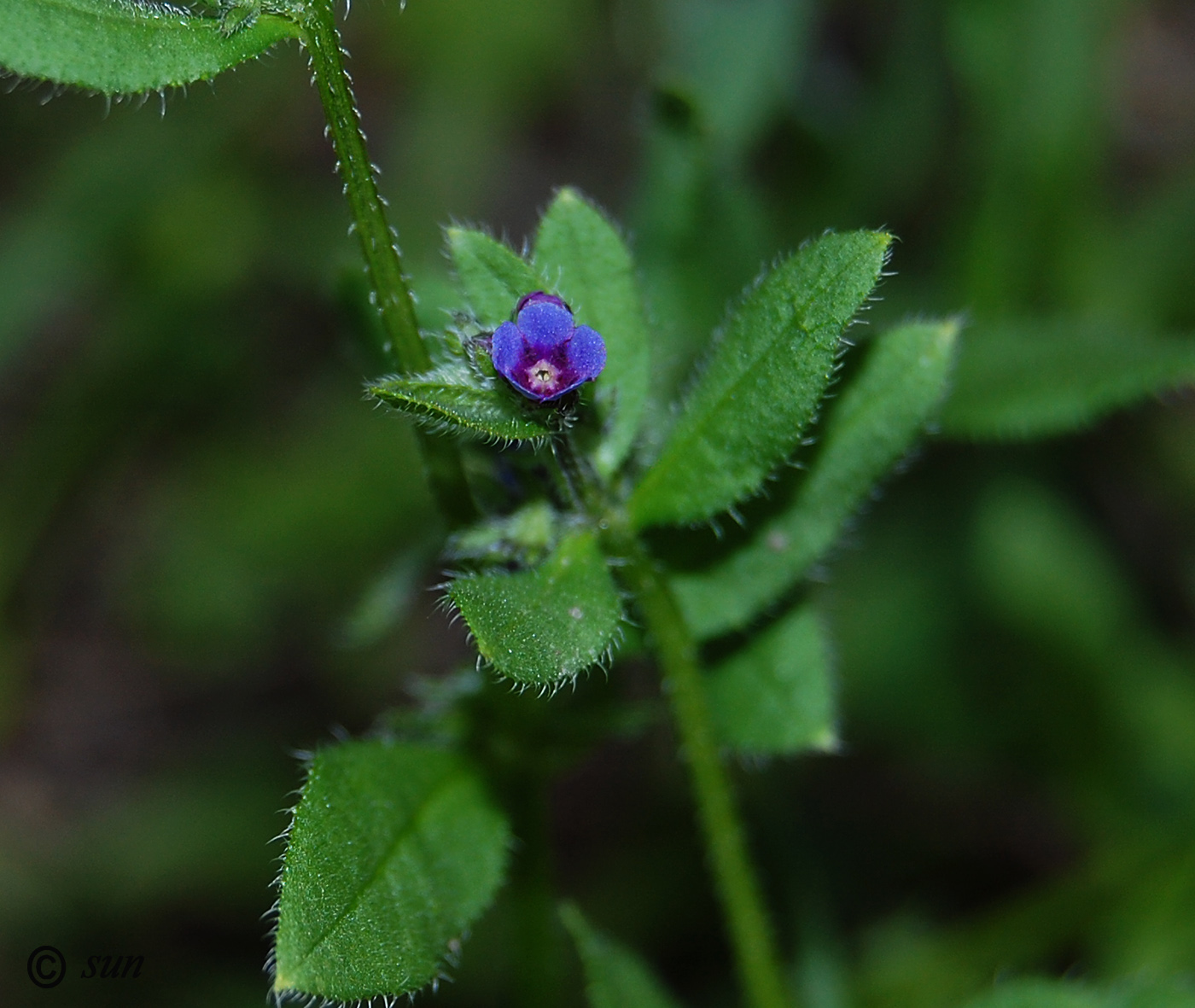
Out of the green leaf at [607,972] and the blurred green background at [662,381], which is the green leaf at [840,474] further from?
the blurred green background at [662,381]

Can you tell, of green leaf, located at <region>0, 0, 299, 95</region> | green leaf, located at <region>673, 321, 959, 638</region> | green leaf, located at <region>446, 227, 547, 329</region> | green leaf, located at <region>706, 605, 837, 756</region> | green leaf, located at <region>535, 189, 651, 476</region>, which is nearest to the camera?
green leaf, located at <region>0, 0, 299, 95</region>

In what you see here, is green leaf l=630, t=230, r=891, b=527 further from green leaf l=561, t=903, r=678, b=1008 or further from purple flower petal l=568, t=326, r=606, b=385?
green leaf l=561, t=903, r=678, b=1008

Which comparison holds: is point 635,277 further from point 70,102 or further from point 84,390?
point 70,102

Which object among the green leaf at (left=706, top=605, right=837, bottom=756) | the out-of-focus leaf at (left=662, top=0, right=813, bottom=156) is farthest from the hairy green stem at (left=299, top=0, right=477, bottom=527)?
the out-of-focus leaf at (left=662, top=0, right=813, bottom=156)

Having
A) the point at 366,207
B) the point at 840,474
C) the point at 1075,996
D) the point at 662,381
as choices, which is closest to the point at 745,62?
the point at 662,381

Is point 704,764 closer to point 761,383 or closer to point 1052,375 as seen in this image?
point 761,383
